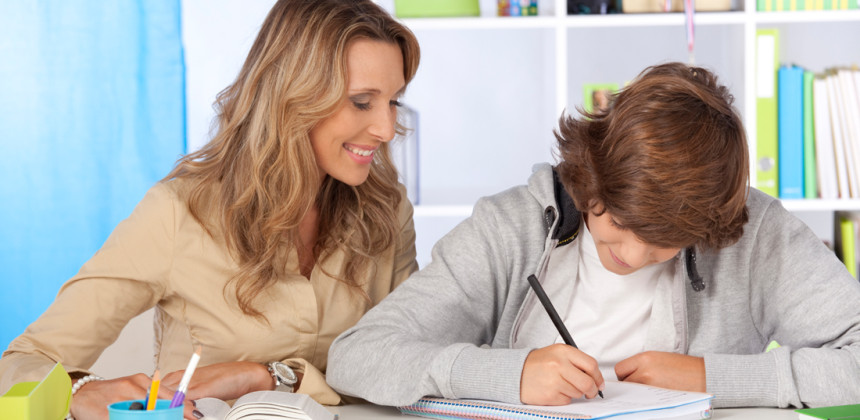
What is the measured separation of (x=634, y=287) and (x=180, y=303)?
748mm

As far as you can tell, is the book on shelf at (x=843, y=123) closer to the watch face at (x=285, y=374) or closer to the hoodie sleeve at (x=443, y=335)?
the hoodie sleeve at (x=443, y=335)

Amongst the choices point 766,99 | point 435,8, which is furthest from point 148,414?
point 766,99

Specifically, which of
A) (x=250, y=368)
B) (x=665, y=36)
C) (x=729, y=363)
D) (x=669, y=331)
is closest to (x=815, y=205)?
(x=665, y=36)

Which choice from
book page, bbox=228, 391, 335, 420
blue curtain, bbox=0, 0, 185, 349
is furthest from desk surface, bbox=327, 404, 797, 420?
blue curtain, bbox=0, 0, 185, 349

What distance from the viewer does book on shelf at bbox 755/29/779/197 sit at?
2.17 m

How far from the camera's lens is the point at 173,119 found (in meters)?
2.68

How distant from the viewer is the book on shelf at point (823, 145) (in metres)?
2.18

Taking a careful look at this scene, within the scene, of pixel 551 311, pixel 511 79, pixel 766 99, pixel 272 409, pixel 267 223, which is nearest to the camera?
pixel 272 409

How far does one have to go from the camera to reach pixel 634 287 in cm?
142

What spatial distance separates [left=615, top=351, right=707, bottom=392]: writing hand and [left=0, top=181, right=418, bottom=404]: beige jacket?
1.56ft

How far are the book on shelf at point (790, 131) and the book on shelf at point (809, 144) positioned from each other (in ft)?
0.04

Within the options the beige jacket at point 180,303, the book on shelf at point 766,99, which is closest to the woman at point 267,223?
the beige jacket at point 180,303

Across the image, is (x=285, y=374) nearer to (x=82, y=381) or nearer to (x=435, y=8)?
(x=82, y=381)

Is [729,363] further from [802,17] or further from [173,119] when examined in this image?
[173,119]
